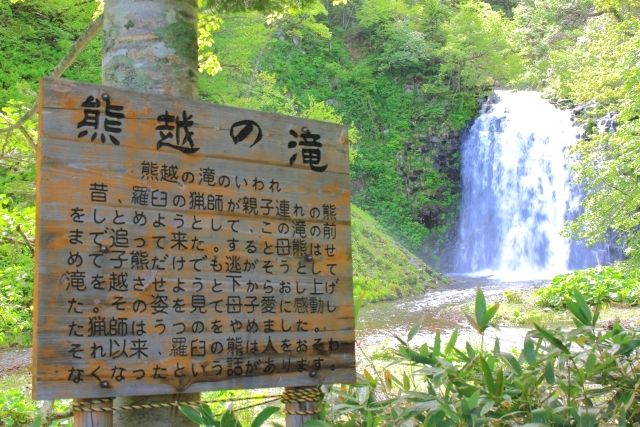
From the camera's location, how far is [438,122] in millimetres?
22766

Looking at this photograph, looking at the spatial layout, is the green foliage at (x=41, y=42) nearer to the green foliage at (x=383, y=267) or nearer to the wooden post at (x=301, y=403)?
the green foliage at (x=383, y=267)

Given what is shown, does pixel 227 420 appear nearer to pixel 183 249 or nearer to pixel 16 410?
pixel 183 249

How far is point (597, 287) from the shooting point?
34.8ft

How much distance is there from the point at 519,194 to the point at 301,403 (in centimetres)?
1774

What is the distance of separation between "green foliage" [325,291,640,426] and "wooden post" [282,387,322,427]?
0.28ft

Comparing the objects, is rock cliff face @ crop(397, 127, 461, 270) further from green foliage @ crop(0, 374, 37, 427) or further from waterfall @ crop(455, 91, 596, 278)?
green foliage @ crop(0, 374, 37, 427)

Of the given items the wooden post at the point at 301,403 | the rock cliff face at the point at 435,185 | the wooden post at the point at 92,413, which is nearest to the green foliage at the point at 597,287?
the wooden post at the point at 301,403

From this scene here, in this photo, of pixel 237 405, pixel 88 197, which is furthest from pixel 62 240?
pixel 237 405

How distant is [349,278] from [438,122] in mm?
21300

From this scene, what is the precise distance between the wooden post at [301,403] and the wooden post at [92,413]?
25.2 inches

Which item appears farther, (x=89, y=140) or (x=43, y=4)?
(x=43, y=4)

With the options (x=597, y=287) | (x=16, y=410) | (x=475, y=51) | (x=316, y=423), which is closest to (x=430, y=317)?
(x=597, y=287)

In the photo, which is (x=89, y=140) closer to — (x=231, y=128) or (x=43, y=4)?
(x=231, y=128)

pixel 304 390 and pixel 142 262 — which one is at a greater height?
pixel 142 262
